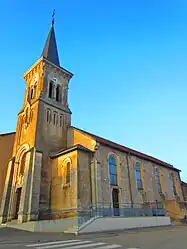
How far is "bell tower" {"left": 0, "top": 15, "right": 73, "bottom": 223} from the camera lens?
776 inches

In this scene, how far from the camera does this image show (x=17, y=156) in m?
24.3

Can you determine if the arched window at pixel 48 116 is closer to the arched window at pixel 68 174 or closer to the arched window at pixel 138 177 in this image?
the arched window at pixel 68 174

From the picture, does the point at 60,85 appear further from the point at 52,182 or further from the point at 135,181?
the point at 135,181

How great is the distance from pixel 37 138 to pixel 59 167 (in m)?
3.89

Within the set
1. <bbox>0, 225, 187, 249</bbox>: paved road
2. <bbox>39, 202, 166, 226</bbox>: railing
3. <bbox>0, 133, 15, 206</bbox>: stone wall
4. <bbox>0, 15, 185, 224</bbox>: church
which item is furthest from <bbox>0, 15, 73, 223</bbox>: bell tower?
<bbox>0, 225, 187, 249</bbox>: paved road

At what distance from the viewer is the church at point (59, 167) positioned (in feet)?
63.5

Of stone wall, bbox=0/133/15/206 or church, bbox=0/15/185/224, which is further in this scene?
stone wall, bbox=0/133/15/206

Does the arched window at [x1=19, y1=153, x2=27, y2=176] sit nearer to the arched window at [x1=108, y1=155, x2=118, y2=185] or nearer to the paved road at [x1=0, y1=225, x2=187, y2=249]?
the arched window at [x1=108, y1=155, x2=118, y2=185]

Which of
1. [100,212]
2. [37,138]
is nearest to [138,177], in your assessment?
[100,212]

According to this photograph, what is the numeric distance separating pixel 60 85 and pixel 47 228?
18.9 meters

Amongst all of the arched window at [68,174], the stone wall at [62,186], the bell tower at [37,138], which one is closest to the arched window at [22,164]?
the bell tower at [37,138]

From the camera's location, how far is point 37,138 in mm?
22438

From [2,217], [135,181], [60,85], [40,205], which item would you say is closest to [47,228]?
[40,205]

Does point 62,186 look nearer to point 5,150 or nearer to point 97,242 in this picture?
point 5,150
